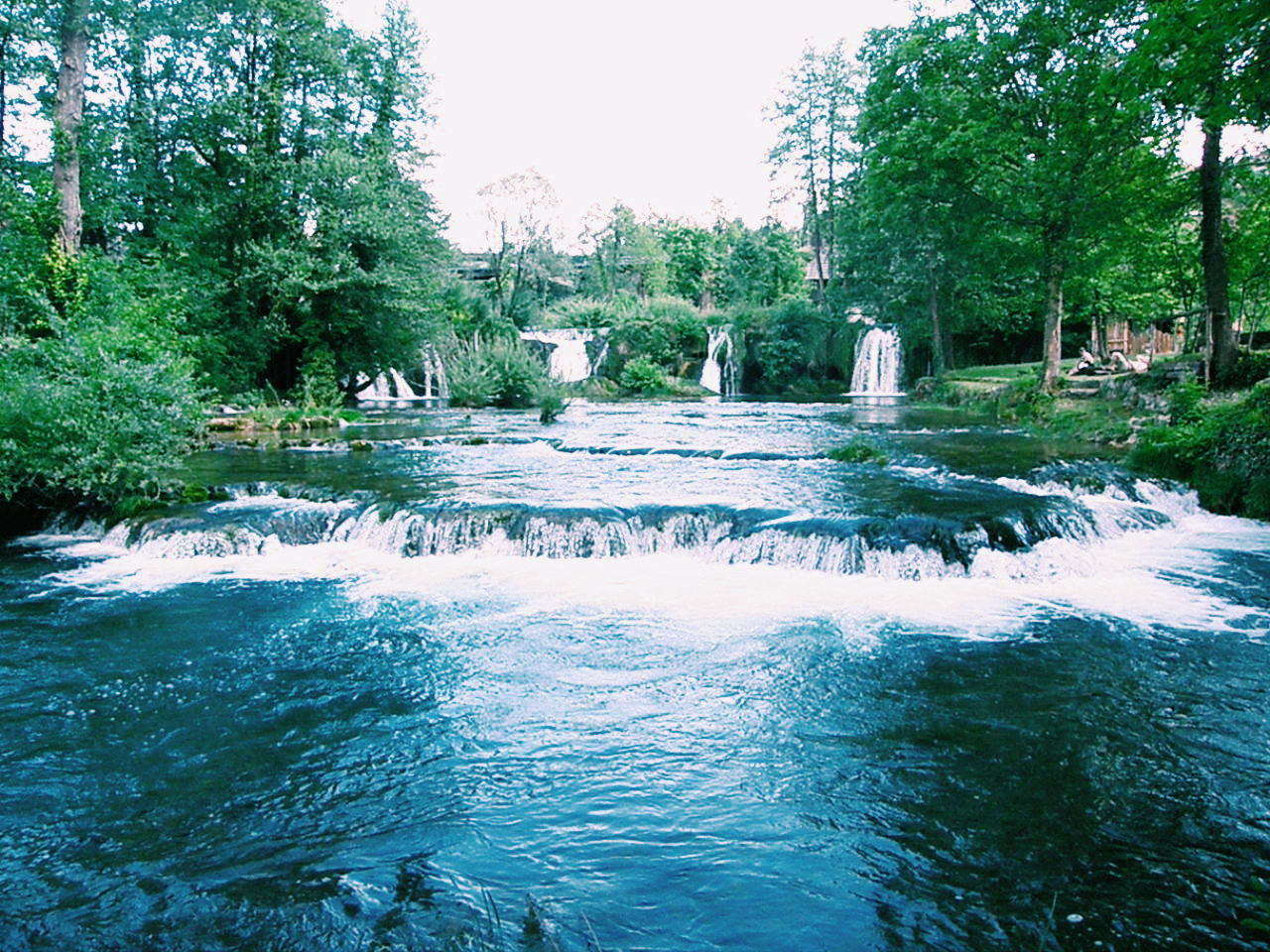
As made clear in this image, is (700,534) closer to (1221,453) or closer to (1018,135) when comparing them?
(1221,453)

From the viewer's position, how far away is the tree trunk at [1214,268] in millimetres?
14062

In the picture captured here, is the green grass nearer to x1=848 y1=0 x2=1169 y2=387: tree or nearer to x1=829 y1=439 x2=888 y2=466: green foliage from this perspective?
x1=848 y1=0 x2=1169 y2=387: tree

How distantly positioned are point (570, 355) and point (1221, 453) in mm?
27198

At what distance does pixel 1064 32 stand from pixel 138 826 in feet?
67.3

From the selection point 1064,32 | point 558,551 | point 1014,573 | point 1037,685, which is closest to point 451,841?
point 1037,685

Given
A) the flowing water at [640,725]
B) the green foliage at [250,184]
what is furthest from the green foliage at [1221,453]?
the green foliage at [250,184]

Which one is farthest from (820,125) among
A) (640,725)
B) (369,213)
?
(640,725)

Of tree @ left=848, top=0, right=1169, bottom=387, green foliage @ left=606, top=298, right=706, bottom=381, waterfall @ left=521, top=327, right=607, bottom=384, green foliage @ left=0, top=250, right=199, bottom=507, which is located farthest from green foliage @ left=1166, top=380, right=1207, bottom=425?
waterfall @ left=521, top=327, right=607, bottom=384

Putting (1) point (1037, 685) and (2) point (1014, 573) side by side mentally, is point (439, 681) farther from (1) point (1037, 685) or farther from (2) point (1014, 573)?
(2) point (1014, 573)

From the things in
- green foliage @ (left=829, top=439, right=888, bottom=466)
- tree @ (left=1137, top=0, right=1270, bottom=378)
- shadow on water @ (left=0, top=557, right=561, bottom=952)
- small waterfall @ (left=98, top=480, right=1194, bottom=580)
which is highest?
tree @ (left=1137, top=0, right=1270, bottom=378)

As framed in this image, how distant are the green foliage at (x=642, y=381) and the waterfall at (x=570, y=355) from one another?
1.89 meters

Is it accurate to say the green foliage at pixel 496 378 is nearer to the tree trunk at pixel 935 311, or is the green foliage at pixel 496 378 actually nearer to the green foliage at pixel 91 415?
the tree trunk at pixel 935 311

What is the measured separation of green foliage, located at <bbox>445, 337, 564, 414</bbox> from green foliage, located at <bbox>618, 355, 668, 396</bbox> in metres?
6.53

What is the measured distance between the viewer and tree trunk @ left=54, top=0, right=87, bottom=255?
15938mm
